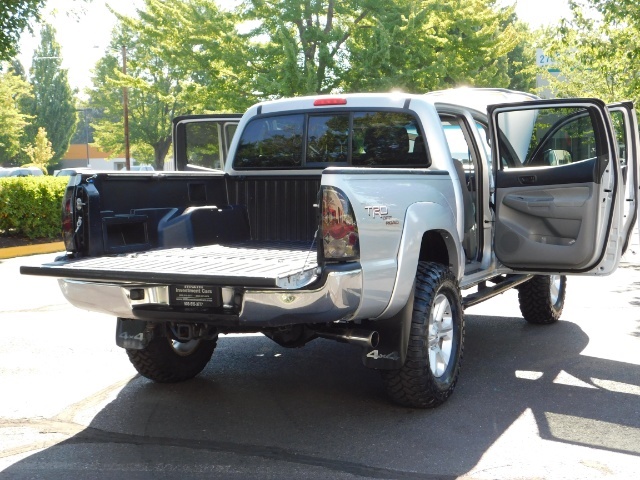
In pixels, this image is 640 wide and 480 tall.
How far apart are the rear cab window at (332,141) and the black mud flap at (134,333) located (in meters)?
1.91

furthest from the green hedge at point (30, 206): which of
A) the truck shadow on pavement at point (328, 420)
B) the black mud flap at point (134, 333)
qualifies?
the black mud flap at point (134, 333)

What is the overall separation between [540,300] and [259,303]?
13.7ft

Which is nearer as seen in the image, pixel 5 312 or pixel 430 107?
pixel 430 107

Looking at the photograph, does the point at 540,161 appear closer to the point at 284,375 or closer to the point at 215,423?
the point at 284,375

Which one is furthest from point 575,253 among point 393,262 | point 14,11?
point 14,11

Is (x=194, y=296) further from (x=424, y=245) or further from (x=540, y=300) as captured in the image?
(x=540, y=300)

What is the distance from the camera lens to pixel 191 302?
461 cm

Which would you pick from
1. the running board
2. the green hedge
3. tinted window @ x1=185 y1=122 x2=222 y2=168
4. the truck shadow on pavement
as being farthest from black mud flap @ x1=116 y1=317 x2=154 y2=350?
the green hedge

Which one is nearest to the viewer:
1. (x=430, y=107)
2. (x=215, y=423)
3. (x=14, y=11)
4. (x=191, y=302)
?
(x=191, y=302)

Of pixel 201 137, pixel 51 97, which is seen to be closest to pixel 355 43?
pixel 201 137

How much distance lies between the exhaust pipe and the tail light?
0.55m

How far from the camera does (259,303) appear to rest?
4.47 m

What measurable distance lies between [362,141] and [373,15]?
715 inches

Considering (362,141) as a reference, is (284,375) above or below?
below
